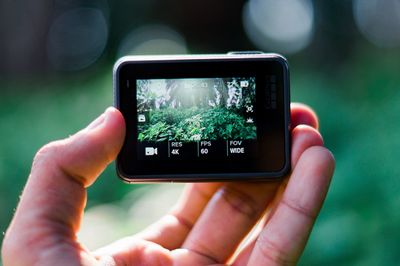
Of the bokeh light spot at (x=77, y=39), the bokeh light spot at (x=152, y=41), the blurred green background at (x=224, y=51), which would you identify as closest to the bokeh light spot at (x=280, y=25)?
the blurred green background at (x=224, y=51)

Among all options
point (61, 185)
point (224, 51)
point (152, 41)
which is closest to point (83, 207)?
point (61, 185)

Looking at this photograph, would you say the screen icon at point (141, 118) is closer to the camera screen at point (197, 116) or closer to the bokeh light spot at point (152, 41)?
the camera screen at point (197, 116)

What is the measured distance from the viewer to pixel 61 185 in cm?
119

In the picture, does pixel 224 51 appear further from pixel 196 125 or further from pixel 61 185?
pixel 61 185

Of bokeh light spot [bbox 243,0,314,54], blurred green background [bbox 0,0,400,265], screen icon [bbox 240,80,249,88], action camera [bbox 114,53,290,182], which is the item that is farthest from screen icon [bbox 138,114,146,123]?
bokeh light spot [bbox 243,0,314,54]

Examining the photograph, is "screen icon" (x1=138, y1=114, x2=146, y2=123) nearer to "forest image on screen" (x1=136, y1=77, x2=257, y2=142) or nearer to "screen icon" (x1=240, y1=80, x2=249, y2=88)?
"forest image on screen" (x1=136, y1=77, x2=257, y2=142)

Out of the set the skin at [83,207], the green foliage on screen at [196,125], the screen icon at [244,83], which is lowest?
the skin at [83,207]

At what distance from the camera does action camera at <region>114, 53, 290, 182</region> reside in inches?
52.9

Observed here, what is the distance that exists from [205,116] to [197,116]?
2 centimetres

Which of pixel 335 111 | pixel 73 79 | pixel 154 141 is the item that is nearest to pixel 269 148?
pixel 154 141

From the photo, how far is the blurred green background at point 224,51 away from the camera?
190cm

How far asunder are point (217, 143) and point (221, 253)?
281 millimetres

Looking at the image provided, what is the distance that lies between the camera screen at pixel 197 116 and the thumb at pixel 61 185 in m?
0.12

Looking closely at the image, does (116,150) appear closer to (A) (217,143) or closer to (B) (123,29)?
(A) (217,143)
